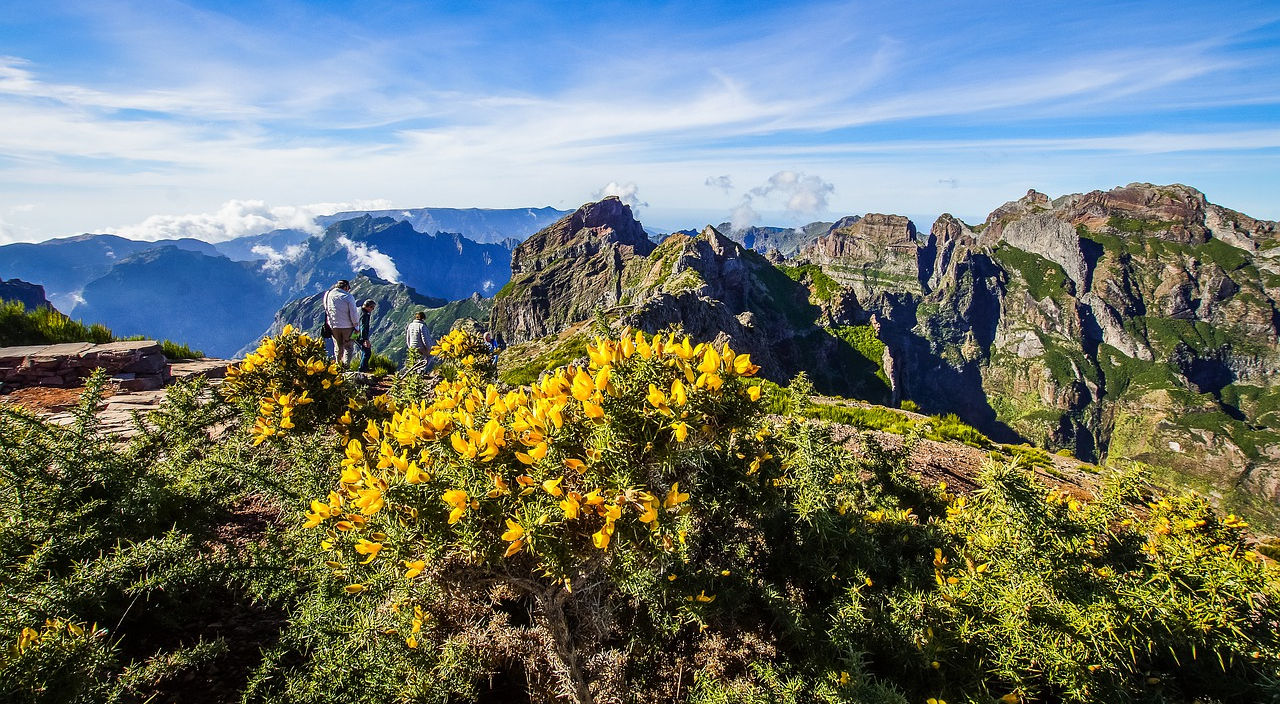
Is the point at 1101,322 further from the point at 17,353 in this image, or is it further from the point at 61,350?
the point at 17,353

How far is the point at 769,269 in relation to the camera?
332 feet

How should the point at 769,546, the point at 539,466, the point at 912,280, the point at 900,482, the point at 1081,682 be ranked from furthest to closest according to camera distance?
the point at 912,280 < the point at 900,482 < the point at 769,546 < the point at 1081,682 < the point at 539,466

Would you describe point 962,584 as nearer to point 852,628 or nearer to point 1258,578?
point 852,628

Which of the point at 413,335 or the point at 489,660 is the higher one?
the point at 413,335

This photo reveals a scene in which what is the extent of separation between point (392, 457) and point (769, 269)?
342 ft

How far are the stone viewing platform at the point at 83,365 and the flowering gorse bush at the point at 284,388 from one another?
4.89 meters

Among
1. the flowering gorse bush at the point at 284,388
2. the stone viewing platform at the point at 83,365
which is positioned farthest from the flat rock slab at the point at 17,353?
the flowering gorse bush at the point at 284,388

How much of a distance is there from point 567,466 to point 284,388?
15.3 feet

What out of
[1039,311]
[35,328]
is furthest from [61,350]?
[1039,311]

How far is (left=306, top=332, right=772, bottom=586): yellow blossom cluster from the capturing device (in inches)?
103

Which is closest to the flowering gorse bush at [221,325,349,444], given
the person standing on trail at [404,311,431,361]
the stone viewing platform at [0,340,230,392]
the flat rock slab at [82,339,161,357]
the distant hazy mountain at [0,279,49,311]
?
the stone viewing platform at [0,340,230,392]

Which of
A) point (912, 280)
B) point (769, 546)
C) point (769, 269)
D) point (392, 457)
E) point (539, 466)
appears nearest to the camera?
point (539, 466)

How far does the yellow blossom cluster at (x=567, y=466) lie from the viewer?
2.62 meters

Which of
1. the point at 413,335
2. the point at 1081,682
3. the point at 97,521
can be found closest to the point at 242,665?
the point at 97,521
